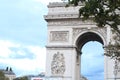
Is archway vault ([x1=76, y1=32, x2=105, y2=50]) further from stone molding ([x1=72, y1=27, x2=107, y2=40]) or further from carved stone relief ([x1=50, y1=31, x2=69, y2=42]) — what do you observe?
carved stone relief ([x1=50, y1=31, x2=69, y2=42])

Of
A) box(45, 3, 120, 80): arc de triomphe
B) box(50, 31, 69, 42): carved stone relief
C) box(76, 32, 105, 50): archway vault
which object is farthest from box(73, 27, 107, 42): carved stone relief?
box(50, 31, 69, 42): carved stone relief

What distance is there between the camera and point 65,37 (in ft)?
141

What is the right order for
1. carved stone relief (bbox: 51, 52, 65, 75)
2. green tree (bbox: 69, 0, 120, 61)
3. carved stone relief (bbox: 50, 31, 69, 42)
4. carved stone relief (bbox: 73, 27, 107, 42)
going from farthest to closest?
1. carved stone relief (bbox: 50, 31, 69, 42)
2. carved stone relief (bbox: 51, 52, 65, 75)
3. carved stone relief (bbox: 73, 27, 107, 42)
4. green tree (bbox: 69, 0, 120, 61)

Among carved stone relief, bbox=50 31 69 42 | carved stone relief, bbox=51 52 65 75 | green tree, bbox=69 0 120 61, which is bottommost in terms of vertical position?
green tree, bbox=69 0 120 61

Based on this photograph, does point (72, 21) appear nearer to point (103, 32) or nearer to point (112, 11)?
point (103, 32)

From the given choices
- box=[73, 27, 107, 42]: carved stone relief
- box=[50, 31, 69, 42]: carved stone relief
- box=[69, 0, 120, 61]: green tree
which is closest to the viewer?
box=[69, 0, 120, 61]: green tree

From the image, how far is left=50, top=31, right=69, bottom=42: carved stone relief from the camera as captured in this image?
43.0 metres

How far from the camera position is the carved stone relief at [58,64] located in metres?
42.3

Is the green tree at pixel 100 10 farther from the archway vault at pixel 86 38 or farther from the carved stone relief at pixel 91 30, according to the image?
the archway vault at pixel 86 38

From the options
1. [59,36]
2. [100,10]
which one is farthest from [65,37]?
[100,10]

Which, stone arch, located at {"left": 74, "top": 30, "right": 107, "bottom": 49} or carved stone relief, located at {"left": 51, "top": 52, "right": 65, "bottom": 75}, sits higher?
stone arch, located at {"left": 74, "top": 30, "right": 107, "bottom": 49}

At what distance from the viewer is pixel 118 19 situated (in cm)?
1424

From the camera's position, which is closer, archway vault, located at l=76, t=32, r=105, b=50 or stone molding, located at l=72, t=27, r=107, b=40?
stone molding, located at l=72, t=27, r=107, b=40

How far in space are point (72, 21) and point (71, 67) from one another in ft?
15.7
